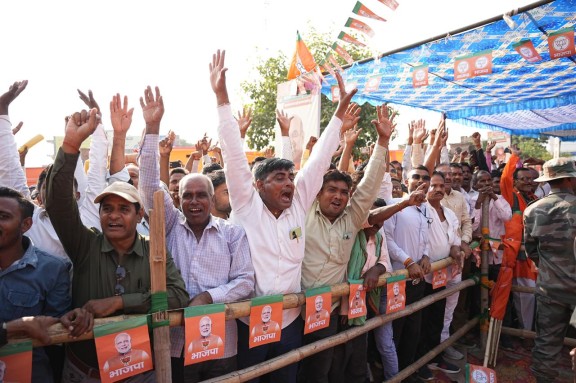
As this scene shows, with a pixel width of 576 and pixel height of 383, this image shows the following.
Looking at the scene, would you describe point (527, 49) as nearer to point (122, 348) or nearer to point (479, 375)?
point (479, 375)

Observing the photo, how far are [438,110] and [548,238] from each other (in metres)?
8.62

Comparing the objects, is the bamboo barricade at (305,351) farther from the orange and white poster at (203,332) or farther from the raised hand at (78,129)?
the raised hand at (78,129)

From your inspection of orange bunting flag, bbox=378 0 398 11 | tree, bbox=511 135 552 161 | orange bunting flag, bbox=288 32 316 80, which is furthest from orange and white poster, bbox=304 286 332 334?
tree, bbox=511 135 552 161

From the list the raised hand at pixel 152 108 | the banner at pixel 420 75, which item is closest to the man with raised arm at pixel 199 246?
the raised hand at pixel 152 108

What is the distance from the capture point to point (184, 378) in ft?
7.55

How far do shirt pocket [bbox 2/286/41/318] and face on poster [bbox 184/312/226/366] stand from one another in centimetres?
71

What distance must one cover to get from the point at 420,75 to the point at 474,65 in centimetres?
88

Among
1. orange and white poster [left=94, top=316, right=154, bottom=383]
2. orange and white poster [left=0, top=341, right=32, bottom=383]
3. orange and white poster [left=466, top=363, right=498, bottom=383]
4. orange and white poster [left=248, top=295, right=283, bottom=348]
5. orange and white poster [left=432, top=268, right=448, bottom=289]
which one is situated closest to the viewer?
orange and white poster [left=0, top=341, right=32, bottom=383]

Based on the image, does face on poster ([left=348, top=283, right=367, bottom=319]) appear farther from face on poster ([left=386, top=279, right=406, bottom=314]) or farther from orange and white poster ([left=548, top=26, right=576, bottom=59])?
orange and white poster ([left=548, top=26, right=576, bottom=59])

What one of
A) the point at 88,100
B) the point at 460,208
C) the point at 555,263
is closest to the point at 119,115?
the point at 88,100

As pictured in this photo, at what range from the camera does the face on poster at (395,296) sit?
3.21 meters

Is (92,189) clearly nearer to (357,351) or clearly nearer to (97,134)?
(97,134)

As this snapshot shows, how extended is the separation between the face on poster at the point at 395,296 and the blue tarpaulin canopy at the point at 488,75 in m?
3.54

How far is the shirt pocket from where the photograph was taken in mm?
1868
